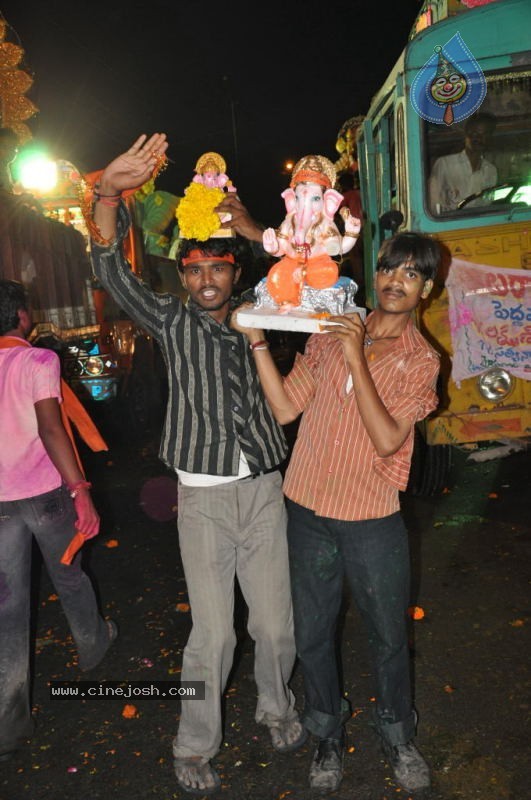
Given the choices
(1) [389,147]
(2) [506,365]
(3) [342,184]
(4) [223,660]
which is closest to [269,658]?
(4) [223,660]

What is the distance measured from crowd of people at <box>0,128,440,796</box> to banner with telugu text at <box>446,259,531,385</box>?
2.40 meters

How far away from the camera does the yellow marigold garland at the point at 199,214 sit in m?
2.32

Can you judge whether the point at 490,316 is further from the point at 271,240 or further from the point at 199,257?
the point at 199,257

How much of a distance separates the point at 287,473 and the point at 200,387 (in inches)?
18.5

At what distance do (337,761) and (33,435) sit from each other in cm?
189

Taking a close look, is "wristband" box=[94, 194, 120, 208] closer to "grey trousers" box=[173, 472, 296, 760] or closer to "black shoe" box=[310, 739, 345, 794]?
"grey trousers" box=[173, 472, 296, 760]

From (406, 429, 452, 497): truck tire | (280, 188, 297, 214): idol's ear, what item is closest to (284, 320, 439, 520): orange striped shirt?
(280, 188, 297, 214): idol's ear

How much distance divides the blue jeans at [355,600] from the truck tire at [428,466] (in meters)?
2.99

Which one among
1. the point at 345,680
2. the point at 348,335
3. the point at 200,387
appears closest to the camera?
the point at 348,335

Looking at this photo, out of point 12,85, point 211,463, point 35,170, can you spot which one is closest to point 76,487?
point 211,463

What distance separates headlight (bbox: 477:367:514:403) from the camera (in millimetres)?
4648

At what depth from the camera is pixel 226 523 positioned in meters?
2.48

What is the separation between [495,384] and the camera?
15.3 ft

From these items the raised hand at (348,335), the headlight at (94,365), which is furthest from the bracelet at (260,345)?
the headlight at (94,365)
